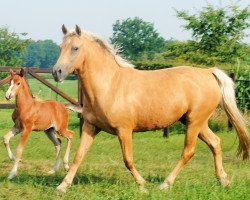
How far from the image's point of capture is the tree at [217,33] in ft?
95.0

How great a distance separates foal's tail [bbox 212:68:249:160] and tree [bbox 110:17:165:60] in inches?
3938

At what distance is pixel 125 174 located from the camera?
8.58 m

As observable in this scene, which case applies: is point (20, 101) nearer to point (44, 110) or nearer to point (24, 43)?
point (44, 110)

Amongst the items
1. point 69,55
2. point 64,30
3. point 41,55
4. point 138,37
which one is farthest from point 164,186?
point 41,55

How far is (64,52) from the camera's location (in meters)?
6.92

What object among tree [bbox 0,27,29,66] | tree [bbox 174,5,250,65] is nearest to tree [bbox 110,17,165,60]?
tree [bbox 0,27,29,66]

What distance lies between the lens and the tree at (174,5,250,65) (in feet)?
95.0

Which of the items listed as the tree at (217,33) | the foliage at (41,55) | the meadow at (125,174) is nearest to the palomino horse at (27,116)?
the meadow at (125,174)

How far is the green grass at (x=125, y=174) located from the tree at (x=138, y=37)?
94833 millimetres

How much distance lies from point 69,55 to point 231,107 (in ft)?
8.73

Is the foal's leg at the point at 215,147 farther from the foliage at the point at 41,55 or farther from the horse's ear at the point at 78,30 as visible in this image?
the foliage at the point at 41,55

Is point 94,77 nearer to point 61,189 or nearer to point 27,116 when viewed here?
point 61,189

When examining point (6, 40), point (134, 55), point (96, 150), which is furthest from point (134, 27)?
point (96, 150)

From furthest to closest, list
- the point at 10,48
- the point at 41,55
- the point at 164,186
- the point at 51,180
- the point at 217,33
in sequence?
the point at 41,55, the point at 10,48, the point at 217,33, the point at 51,180, the point at 164,186
